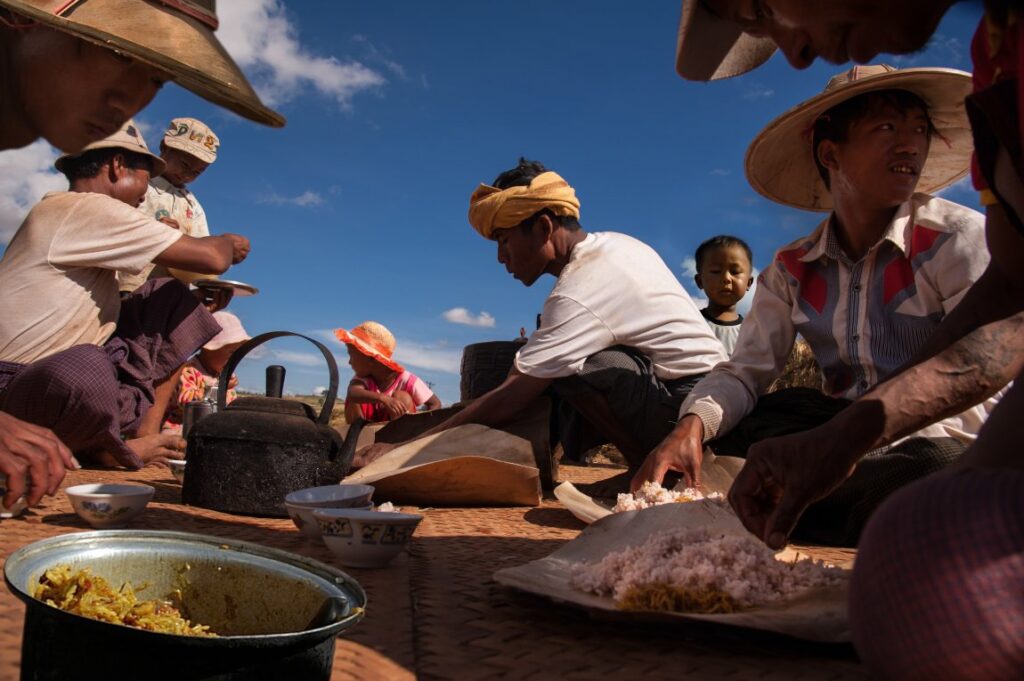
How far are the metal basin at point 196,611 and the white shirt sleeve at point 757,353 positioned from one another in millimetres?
1865

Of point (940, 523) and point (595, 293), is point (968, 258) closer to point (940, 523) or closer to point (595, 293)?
point (595, 293)

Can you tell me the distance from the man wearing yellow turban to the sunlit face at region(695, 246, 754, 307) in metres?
1.59

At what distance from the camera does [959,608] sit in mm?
662

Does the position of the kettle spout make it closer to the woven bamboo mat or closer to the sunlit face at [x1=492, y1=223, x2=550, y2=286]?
the woven bamboo mat

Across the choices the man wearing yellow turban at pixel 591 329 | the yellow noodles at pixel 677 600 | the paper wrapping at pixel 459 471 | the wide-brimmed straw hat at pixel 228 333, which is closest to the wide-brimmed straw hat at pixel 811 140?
the man wearing yellow turban at pixel 591 329

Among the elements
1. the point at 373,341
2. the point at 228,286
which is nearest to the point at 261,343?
the point at 228,286

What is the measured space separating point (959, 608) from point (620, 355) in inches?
103

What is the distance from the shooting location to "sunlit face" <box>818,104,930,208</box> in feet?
7.48

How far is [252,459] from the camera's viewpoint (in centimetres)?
229

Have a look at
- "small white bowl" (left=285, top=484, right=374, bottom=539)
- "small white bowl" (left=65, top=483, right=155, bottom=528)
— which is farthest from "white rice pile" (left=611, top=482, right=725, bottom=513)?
"small white bowl" (left=65, top=483, right=155, bottom=528)

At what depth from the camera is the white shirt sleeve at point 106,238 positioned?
299cm

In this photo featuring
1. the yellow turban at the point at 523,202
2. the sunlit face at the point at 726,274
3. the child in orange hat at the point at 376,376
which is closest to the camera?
the yellow turban at the point at 523,202

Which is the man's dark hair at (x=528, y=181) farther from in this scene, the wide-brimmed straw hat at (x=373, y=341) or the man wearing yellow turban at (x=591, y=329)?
the wide-brimmed straw hat at (x=373, y=341)

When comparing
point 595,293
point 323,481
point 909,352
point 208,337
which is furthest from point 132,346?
point 909,352
